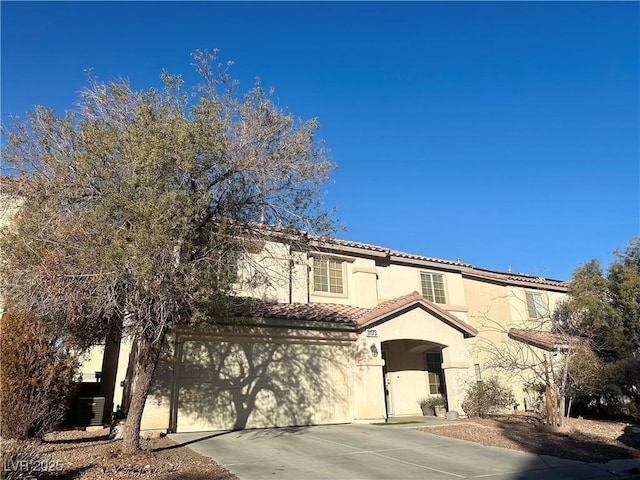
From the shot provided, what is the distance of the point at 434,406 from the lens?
1697 cm

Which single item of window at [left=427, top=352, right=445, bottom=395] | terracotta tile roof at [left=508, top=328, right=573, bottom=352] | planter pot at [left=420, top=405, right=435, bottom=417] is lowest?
planter pot at [left=420, top=405, right=435, bottom=417]

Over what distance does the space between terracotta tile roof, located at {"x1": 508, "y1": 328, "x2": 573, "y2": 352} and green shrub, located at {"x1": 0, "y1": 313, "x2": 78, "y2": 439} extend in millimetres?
16863

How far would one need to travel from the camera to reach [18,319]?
32.5 ft

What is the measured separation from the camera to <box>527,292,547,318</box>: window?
22547mm

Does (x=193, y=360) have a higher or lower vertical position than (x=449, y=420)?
higher

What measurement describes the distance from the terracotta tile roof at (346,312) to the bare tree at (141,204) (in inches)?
172

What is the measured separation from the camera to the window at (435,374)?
18562 millimetres

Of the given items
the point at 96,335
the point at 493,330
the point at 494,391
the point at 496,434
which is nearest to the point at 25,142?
the point at 96,335

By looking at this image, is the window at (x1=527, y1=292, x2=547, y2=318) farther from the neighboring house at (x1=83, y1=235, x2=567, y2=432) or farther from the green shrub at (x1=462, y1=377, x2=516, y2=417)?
the green shrub at (x1=462, y1=377, x2=516, y2=417)

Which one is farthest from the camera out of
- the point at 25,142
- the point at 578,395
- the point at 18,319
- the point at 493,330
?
the point at 493,330

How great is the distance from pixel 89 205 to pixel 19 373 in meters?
4.21

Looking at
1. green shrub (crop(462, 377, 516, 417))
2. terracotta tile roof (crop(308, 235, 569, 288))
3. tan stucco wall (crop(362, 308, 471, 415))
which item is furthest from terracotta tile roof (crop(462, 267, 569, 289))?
green shrub (crop(462, 377, 516, 417))

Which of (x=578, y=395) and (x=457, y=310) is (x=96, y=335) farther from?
(x=578, y=395)

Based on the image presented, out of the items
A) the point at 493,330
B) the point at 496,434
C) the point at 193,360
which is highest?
the point at 493,330
